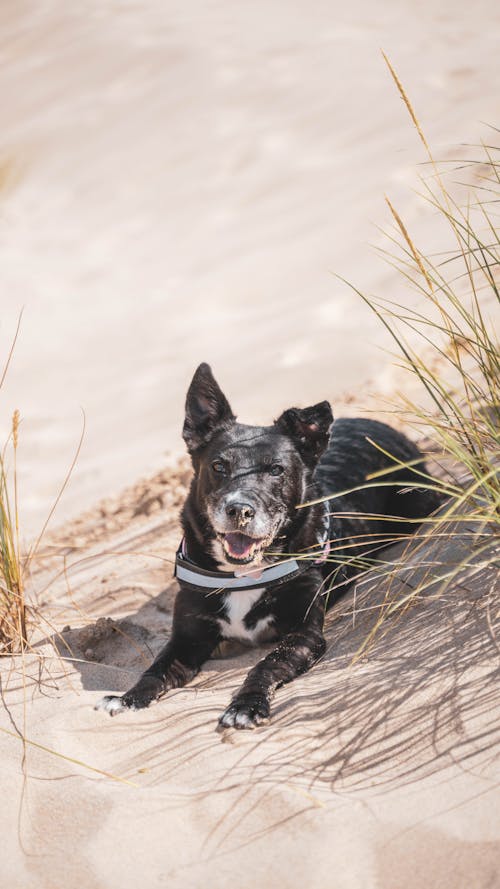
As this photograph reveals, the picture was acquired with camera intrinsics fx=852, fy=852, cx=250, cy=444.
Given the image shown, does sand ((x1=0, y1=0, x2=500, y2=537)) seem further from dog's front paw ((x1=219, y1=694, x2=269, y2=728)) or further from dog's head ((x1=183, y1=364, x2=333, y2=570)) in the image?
dog's front paw ((x1=219, y1=694, x2=269, y2=728))

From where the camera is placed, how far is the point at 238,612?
11.6 feet

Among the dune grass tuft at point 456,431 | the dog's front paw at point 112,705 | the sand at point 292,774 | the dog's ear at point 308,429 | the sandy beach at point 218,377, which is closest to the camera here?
the sand at point 292,774

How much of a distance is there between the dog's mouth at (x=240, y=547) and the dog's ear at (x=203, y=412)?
0.56 m

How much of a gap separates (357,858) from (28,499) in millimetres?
4860

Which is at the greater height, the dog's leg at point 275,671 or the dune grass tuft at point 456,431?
the dune grass tuft at point 456,431

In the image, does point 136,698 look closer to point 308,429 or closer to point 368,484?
point 308,429

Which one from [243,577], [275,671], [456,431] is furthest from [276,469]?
[456,431]

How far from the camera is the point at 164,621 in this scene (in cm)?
409

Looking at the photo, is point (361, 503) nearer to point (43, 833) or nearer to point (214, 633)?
point (214, 633)

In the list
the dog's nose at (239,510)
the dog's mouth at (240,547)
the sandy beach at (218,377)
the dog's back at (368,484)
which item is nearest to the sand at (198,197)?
the sandy beach at (218,377)

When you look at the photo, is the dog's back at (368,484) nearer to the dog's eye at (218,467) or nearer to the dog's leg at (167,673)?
the dog's eye at (218,467)

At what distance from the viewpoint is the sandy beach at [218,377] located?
2.12m

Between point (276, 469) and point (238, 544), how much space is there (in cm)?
39

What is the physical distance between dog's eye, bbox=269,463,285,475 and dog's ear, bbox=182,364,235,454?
346 millimetres
